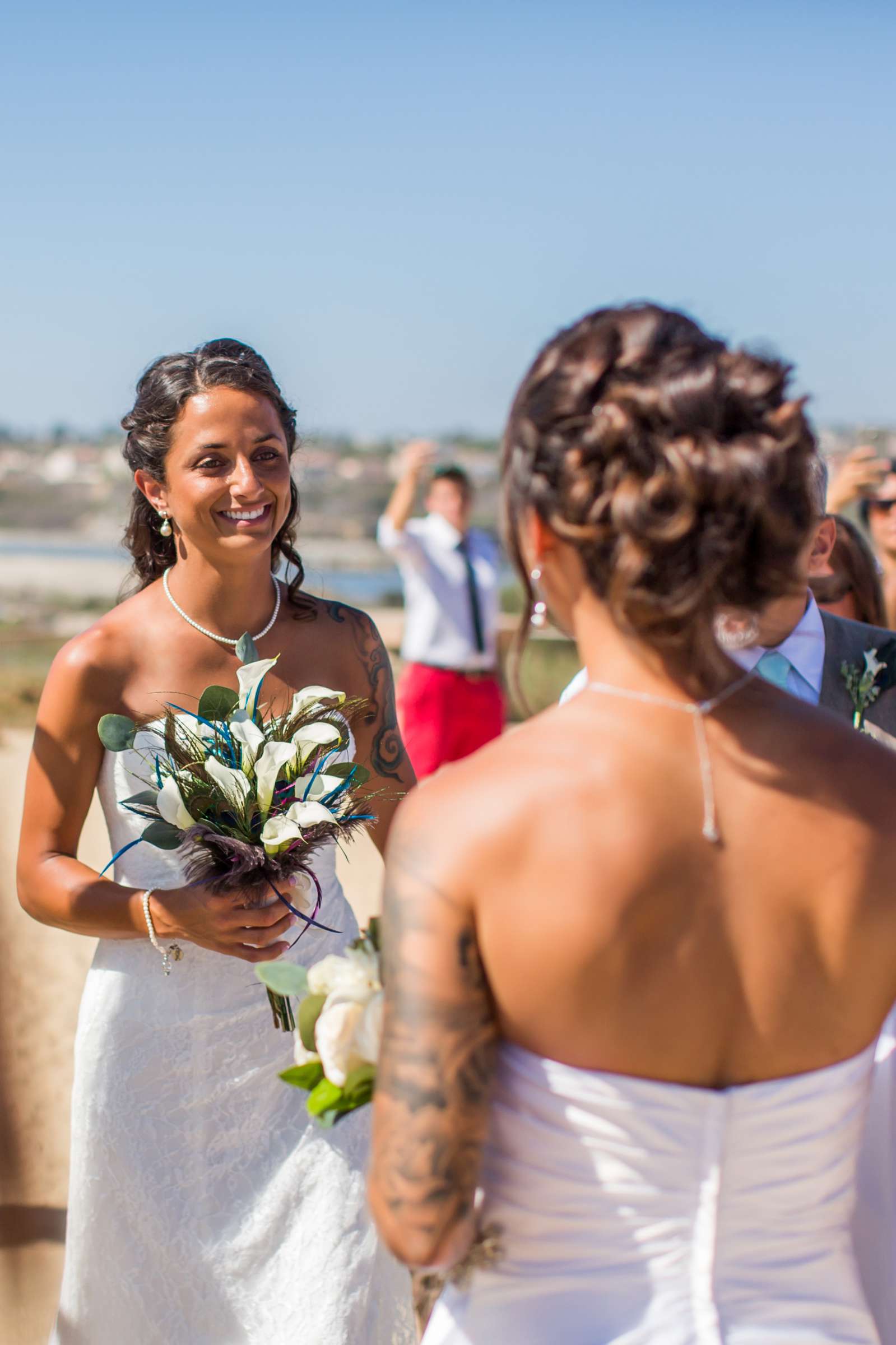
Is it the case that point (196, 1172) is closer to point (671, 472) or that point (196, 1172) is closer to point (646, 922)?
point (646, 922)

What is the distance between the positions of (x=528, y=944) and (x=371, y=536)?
1354 inches

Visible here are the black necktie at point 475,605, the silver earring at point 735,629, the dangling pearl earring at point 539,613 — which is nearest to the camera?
the silver earring at point 735,629

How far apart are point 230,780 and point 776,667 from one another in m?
1.27

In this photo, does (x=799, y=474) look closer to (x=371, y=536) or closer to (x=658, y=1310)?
(x=658, y=1310)

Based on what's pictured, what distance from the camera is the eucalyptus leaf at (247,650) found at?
113 inches

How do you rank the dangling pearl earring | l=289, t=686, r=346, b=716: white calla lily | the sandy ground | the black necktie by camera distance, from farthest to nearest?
the black necktie, the sandy ground, l=289, t=686, r=346, b=716: white calla lily, the dangling pearl earring

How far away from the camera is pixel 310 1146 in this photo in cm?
294

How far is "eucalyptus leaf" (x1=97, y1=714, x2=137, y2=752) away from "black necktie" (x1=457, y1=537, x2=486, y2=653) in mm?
5672

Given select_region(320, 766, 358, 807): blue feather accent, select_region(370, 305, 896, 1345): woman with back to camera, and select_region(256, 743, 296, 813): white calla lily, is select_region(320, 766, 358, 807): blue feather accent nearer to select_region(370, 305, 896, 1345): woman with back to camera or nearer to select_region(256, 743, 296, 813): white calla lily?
select_region(256, 743, 296, 813): white calla lily

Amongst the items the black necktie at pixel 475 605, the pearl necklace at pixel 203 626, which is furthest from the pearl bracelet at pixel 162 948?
the black necktie at pixel 475 605

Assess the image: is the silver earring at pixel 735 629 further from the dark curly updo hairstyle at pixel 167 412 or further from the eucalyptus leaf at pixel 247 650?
the dark curly updo hairstyle at pixel 167 412

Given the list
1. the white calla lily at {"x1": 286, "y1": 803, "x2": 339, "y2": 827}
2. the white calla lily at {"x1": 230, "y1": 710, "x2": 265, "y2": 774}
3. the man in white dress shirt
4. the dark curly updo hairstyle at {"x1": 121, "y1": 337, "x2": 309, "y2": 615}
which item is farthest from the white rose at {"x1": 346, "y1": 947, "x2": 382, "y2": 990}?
the man in white dress shirt

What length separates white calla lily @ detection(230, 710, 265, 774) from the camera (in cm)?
263

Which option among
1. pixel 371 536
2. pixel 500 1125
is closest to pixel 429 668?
pixel 500 1125
